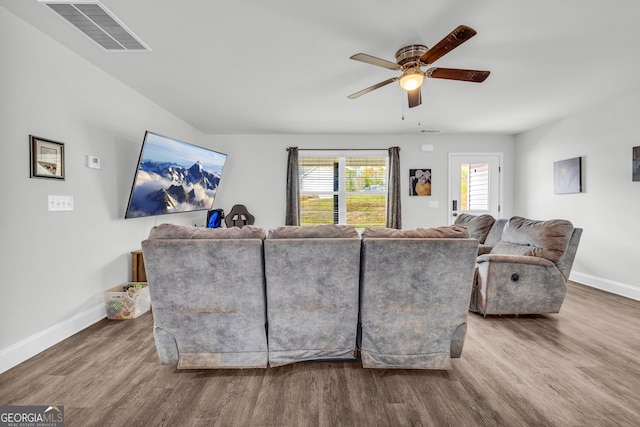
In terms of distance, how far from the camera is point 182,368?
1.87 metres

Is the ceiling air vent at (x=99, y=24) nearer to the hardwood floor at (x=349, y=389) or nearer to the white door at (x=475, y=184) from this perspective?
the hardwood floor at (x=349, y=389)

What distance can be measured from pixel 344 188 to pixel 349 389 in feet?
12.9

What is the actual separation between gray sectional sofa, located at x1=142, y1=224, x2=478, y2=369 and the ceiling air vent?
60.9 inches

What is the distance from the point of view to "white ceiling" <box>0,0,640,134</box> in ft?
6.13

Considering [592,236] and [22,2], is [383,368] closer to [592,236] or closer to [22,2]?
[22,2]

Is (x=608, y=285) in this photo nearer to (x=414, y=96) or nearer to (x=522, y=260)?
(x=522, y=260)

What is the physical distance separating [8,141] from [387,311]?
114 inches

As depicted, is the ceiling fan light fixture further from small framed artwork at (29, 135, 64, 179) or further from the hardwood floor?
small framed artwork at (29, 135, 64, 179)

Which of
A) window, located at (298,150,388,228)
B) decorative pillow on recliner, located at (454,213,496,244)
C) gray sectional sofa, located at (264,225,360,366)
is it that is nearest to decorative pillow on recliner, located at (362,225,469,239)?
gray sectional sofa, located at (264,225,360,366)

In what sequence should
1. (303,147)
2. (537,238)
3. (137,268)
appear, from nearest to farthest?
(537,238) → (137,268) → (303,147)

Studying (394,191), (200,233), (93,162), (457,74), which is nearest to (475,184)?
(394,191)

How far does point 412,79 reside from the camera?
2.29m

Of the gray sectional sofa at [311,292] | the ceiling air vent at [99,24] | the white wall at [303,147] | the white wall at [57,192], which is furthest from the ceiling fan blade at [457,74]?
the white wall at [57,192]

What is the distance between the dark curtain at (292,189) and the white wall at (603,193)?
13.8 ft
